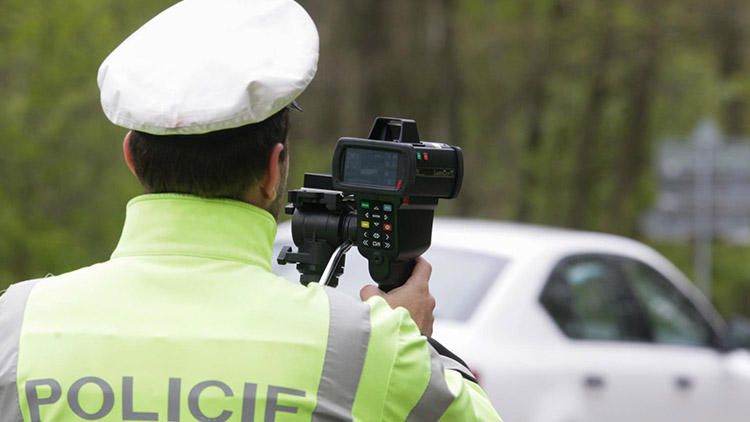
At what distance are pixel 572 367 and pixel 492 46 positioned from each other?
11927 mm

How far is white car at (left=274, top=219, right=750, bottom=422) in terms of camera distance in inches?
202

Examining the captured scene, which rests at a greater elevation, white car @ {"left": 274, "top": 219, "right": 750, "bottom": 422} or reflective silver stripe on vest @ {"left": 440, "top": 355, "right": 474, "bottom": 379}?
reflective silver stripe on vest @ {"left": 440, "top": 355, "right": 474, "bottom": 379}

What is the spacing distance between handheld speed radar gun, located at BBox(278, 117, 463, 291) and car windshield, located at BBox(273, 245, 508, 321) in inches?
109

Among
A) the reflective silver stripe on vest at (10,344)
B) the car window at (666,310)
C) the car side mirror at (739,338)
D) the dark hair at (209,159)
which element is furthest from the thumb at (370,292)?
the car side mirror at (739,338)

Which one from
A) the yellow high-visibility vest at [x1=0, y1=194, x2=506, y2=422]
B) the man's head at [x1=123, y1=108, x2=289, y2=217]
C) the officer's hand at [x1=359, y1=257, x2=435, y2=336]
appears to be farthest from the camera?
the officer's hand at [x1=359, y1=257, x2=435, y2=336]

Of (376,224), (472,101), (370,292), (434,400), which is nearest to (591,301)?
(376,224)

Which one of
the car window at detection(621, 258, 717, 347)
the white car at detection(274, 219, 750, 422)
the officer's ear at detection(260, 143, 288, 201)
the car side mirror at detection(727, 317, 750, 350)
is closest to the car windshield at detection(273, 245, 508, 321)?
the white car at detection(274, 219, 750, 422)

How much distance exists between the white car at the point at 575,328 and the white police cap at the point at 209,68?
3.12 m

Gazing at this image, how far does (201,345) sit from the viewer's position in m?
1.71

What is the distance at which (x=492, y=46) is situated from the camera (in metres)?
16.9

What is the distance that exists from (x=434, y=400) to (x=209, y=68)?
0.61 meters

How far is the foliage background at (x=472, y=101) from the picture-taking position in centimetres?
1090

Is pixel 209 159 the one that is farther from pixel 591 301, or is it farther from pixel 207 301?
pixel 591 301

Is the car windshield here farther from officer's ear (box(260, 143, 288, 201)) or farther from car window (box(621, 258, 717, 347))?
officer's ear (box(260, 143, 288, 201))
